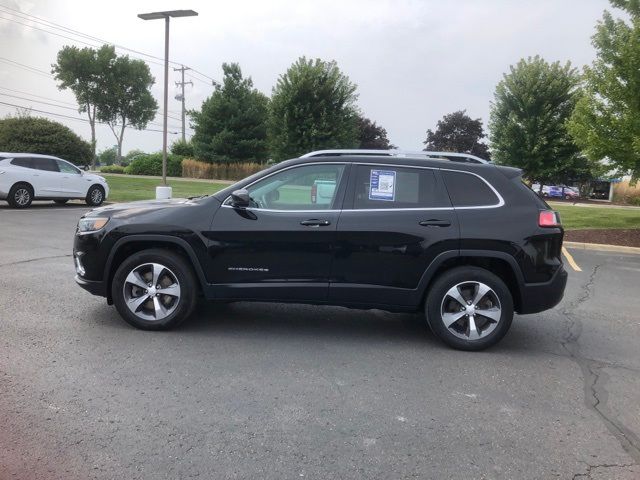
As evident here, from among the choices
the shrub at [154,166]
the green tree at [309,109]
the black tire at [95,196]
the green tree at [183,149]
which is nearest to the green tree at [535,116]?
the green tree at [309,109]

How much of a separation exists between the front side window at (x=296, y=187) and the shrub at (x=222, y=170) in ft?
122

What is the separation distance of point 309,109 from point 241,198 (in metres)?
31.5

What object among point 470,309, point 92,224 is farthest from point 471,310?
point 92,224

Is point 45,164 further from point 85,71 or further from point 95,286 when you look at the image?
point 85,71

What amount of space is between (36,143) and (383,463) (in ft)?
101

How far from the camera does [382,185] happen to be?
4957mm

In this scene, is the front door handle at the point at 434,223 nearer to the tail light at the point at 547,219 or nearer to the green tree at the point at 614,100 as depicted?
the tail light at the point at 547,219

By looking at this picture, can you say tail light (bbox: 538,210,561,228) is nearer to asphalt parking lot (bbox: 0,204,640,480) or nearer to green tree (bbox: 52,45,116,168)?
asphalt parking lot (bbox: 0,204,640,480)

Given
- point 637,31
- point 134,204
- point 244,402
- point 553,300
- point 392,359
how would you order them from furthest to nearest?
1. point 637,31
2. point 134,204
3. point 553,300
4. point 392,359
5. point 244,402

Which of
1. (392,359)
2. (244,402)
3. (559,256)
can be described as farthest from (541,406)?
(244,402)

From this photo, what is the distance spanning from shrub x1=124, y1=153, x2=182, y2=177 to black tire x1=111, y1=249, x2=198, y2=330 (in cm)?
4236

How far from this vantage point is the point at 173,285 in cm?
496

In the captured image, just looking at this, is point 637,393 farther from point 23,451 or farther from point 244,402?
point 23,451

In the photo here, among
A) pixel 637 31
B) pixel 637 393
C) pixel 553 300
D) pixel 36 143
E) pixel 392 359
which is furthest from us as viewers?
pixel 36 143
